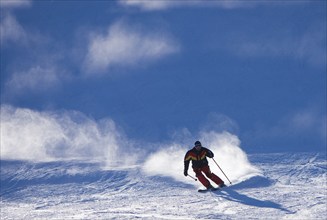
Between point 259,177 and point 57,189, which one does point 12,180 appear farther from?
point 259,177

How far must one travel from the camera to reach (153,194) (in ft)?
497

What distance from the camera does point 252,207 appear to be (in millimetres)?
130500

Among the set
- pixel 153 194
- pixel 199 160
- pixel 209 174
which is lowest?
pixel 209 174

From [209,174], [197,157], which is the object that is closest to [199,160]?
[197,157]

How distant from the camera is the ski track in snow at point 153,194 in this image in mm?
129875

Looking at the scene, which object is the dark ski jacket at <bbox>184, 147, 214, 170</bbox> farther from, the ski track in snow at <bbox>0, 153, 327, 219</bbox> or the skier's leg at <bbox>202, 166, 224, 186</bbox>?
the ski track in snow at <bbox>0, 153, 327, 219</bbox>

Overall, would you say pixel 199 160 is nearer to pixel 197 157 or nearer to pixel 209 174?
pixel 197 157

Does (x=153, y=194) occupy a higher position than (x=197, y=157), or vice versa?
(x=153, y=194)

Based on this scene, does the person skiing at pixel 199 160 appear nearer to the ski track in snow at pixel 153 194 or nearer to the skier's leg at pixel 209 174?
the skier's leg at pixel 209 174

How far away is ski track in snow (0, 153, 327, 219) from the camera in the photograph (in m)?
130

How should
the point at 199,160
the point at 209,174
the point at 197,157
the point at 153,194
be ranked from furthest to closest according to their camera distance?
the point at 153,194, the point at 209,174, the point at 199,160, the point at 197,157

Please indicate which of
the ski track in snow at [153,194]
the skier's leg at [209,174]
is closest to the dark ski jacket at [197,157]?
the skier's leg at [209,174]

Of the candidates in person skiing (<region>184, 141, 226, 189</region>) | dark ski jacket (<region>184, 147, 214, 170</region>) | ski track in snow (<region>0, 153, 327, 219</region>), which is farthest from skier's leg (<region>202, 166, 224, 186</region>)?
ski track in snow (<region>0, 153, 327, 219</region>)

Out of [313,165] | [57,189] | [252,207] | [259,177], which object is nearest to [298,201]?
[252,207]
